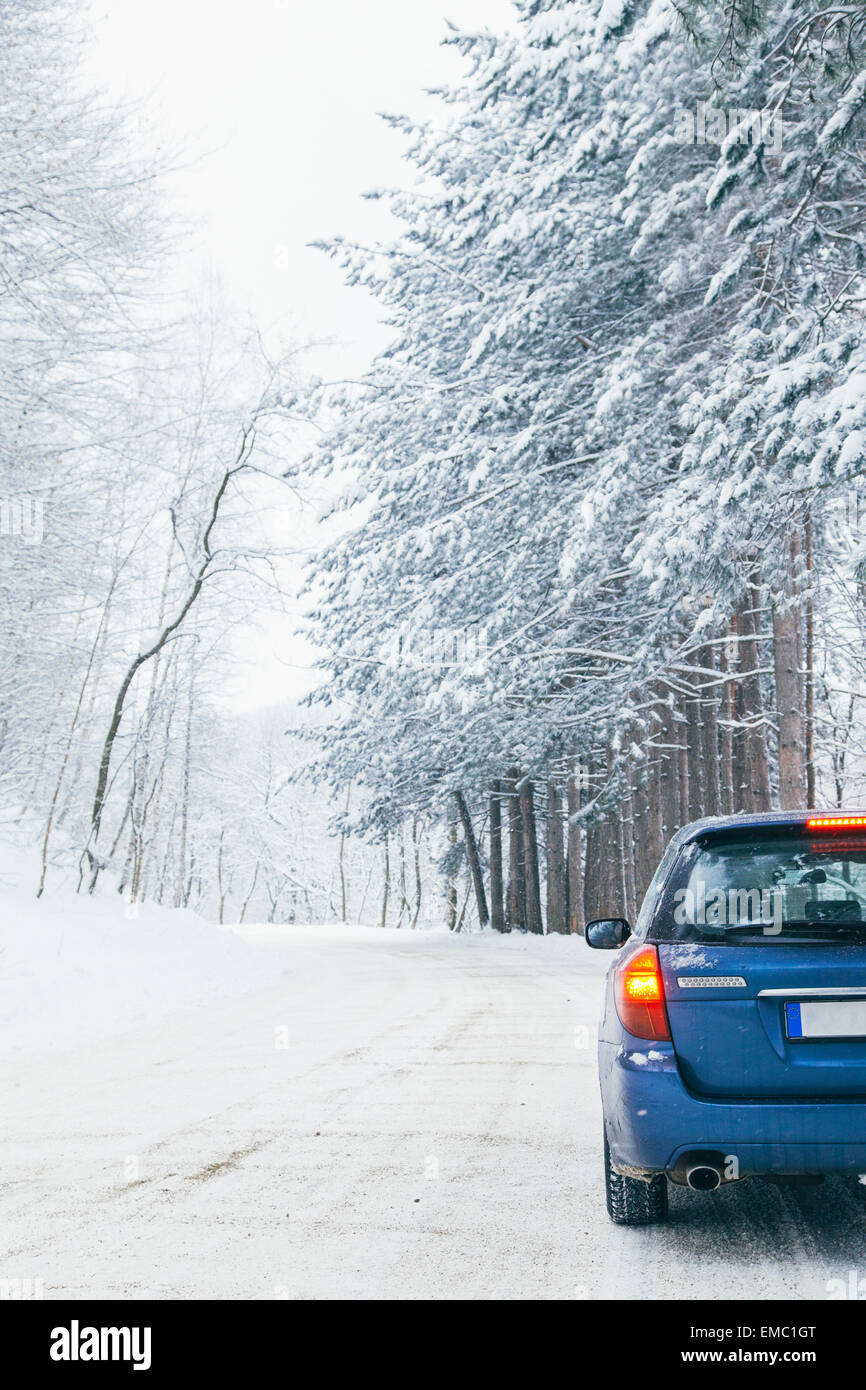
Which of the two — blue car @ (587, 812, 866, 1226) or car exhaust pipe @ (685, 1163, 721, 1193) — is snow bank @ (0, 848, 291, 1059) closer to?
blue car @ (587, 812, 866, 1226)

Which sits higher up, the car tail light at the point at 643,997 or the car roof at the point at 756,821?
the car roof at the point at 756,821

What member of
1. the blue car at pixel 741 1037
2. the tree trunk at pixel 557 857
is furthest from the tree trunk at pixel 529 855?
the blue car at pixel 741 1037

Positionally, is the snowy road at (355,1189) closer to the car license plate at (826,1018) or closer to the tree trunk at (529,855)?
the car license plate at (826,1018)

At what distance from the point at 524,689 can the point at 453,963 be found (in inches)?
230

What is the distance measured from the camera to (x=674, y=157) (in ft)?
49.0

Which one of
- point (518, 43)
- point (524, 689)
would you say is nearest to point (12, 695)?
point (524, 689)

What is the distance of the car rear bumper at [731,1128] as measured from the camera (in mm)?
3830

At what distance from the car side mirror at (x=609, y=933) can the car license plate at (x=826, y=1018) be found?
4.67 feet

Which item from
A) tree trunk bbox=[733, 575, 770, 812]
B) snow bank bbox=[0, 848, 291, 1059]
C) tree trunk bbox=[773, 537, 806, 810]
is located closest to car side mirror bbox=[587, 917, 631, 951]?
snow bank bbox=[0, 848, 291, 1059]

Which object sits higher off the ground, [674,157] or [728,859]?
[674,157]

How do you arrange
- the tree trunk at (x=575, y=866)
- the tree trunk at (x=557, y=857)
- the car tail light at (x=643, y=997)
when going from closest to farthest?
the car tail light at (x=643, y=997) → the tree trunk at (x=575, y=866) → the tree trunk at (x=557, y=857)

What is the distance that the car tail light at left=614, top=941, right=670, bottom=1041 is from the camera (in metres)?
4.06

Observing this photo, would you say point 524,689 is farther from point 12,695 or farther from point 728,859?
point 728,859
